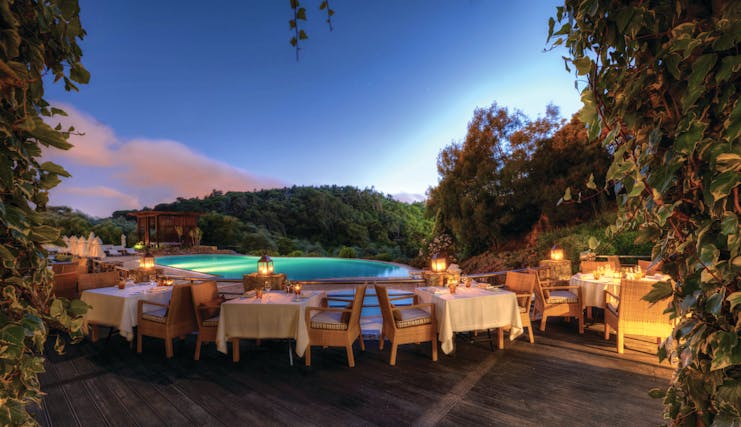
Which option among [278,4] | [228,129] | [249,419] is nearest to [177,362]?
[249,419]

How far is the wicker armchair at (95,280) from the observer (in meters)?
5.10

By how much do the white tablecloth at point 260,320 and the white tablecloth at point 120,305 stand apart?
1.35 metres

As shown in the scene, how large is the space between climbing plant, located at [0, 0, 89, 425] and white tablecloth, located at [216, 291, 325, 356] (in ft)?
9.47

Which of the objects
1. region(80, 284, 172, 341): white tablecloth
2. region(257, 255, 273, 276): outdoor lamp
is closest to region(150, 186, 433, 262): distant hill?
region(257, 255, 273, 276): outdoor lamp

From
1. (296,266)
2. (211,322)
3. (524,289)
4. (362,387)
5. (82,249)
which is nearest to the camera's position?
(362,387)

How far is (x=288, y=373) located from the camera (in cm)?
357

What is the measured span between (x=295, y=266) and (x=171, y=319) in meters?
12.8

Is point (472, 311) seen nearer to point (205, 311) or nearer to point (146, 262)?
point (205, 311)

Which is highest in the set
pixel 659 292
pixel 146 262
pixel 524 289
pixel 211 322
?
pixel 659 292

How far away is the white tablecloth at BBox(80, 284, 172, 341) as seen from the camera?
423cm

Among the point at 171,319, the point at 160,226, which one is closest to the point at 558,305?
the point at 171,319

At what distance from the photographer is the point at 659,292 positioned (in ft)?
3.40

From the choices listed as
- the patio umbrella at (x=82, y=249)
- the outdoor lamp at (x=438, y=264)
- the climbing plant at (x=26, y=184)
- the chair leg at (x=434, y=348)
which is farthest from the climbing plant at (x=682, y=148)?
the patio umbrella at (x=82, y=249)

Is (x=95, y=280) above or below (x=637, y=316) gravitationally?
above
